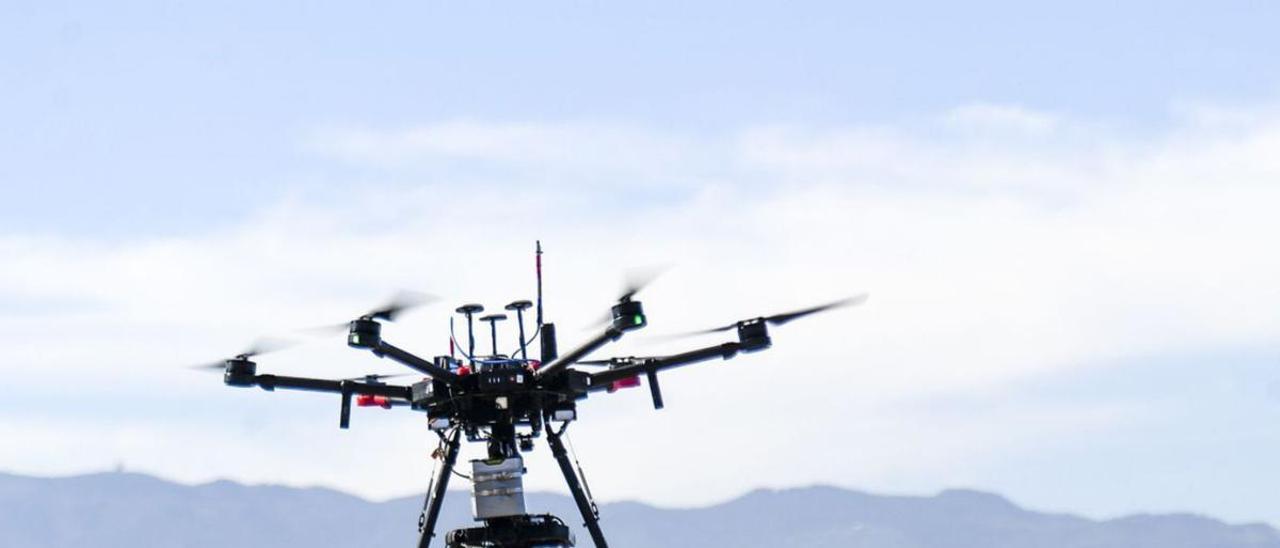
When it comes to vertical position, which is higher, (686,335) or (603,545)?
(686,335)

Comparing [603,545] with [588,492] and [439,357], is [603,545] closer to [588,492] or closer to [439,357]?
[588,492]

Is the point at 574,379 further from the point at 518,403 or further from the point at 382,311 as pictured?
the point at 382,311

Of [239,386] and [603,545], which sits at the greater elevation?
[239,386]

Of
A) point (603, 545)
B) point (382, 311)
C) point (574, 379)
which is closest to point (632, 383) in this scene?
point (574, 379)

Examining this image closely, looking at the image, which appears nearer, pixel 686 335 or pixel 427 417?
pixel 686 335

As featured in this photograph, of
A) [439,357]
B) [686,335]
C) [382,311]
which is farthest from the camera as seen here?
[439,357]

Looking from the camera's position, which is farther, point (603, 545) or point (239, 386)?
point (603, 545)

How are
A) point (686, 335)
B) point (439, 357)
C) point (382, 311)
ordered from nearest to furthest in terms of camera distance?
point (382, 311)
point (686, 335)
point (439, 357)

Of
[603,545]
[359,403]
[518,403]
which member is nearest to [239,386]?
[359,403]
